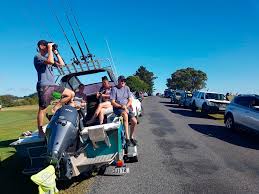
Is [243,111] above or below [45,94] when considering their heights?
below

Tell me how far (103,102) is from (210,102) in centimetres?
1631

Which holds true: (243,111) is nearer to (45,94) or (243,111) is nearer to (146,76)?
(45,94)

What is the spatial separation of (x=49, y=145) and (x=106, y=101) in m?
4.26

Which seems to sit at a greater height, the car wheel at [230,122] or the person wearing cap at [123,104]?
the person wearing cap at [123,104]

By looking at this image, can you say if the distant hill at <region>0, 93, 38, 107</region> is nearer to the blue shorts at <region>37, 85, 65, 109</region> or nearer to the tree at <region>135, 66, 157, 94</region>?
the blue shorts at <region>37, 85, 65, 109</region>

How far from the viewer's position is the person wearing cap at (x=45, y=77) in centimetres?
636

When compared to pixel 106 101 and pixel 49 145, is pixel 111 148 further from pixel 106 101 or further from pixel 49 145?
pixel 106 101

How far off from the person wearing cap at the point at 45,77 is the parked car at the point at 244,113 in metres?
8.75

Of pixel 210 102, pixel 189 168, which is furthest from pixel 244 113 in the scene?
pixel 210 102

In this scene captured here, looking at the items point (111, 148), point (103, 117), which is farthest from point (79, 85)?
point (111, 148)

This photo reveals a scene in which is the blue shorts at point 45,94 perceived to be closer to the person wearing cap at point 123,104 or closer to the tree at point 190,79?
the person wearing cap at point 123,104

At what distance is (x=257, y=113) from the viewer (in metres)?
13.0

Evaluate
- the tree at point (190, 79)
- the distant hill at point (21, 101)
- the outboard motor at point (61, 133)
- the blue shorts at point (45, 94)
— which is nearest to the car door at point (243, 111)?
the blue shorts at point (45, 94)

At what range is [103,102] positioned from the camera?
9023 millimetres
